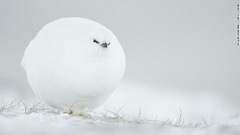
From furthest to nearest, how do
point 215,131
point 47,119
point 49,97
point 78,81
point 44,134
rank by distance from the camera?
point 49,97 < point 78,81 < point 47,119 < point 215,131 < point 44,134

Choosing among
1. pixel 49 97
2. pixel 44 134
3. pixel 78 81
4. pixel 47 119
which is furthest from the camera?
pixel 49 97

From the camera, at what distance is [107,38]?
4.77 metres

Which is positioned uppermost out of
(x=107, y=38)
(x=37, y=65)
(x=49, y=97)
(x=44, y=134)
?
(x=107, y=38)

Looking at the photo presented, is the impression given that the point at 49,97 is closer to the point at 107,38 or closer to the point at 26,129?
the point at 107,38

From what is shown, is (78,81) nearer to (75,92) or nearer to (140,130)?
(75,92)

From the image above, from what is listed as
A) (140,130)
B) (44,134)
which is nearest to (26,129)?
(44,134)

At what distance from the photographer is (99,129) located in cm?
262

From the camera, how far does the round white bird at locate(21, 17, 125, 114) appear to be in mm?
4598

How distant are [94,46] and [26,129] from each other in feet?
7.05

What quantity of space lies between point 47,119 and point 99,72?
1581mm

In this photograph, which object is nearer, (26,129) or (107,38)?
(26,129)

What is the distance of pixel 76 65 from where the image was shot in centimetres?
456

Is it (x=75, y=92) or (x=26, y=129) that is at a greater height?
(x=75, y=92)

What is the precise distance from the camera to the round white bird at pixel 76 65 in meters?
4.60
